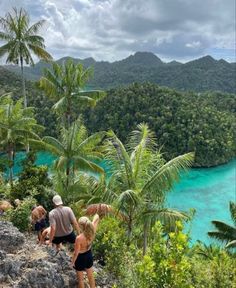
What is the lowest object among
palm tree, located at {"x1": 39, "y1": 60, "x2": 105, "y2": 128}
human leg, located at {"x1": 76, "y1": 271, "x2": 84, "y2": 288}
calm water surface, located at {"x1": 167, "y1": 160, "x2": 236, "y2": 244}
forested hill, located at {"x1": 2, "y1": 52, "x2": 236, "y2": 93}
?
calm water surface, located at {"x1": 167, "y1": 160, "x2": 236, "y2": 244}

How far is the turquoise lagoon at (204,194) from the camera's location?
34.9 metres

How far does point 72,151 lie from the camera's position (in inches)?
688

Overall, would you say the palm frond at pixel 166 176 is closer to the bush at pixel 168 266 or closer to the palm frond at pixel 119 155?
the palm frond at pixel 119 155

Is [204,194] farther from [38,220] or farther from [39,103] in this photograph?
[38,220]

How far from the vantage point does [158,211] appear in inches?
422

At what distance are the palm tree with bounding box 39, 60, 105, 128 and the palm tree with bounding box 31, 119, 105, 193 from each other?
12.8 ft

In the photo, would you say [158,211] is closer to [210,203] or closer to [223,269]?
[223,269]

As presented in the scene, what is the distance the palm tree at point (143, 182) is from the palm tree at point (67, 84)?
1121 cm

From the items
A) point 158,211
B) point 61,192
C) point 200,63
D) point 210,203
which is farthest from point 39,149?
point 200,63

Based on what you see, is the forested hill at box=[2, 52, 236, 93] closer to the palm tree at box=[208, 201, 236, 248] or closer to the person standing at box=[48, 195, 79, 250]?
the palm tree at box=[208, 201, 236, 248]

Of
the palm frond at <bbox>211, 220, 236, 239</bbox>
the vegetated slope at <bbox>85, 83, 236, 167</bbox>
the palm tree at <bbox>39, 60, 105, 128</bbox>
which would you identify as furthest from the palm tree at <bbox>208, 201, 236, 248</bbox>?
the vegetated slope at <bbox>85, 83, 236, 167</bbox>

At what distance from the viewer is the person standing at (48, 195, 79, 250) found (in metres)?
7.57

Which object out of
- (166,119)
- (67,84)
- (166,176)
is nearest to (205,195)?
(166,119)

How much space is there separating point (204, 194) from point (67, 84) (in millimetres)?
28966
